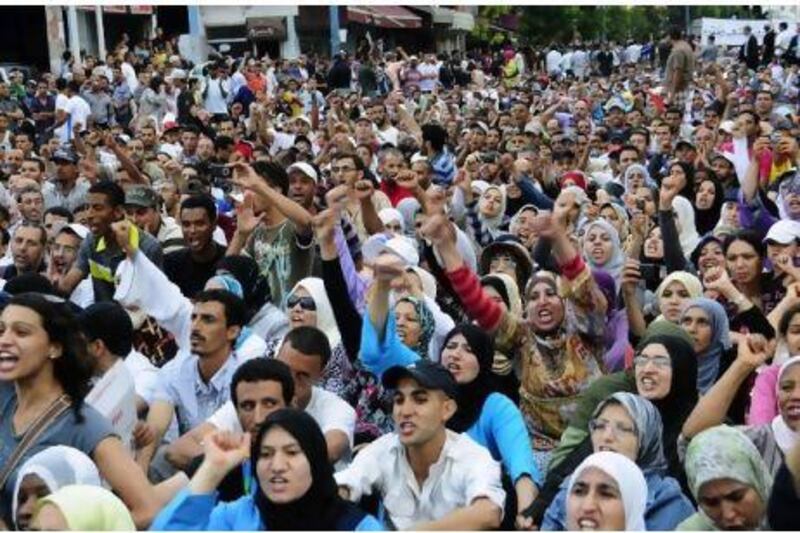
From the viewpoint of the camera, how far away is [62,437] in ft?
15.5

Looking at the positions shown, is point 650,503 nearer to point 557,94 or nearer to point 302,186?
point 302,186

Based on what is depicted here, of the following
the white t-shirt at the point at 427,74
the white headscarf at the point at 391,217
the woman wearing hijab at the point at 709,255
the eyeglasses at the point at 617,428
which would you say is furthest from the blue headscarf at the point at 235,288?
the white t-shirt at the point at 427,74

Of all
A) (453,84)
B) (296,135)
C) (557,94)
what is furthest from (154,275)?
(453,84)

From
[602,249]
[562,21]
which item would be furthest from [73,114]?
[562,21]

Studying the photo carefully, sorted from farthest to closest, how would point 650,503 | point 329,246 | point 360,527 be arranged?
point 329,246, point 650,503, point 360,527

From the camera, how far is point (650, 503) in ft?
16.4

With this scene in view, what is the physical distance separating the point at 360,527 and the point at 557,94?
19.7 meters

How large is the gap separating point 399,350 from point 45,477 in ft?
6.58

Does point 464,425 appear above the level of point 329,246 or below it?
below

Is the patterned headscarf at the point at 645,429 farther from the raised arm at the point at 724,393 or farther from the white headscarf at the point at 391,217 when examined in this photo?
the white headscarf at the point at 391,217

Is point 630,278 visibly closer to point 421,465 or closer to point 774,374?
point 774,374

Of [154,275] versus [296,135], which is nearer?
[154,275]

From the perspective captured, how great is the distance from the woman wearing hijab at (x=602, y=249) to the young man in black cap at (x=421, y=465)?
133 inches

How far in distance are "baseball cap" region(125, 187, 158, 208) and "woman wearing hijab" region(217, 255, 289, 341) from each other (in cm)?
148
